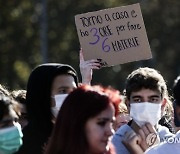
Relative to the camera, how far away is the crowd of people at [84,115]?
18.3ft

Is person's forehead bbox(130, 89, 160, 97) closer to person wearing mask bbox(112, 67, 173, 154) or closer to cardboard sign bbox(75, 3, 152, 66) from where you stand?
person wearing mask bbox(112, 67, 173, 154)

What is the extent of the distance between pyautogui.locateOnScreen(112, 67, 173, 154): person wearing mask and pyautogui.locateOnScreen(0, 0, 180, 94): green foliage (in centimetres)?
2516

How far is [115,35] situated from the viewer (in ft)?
26.1

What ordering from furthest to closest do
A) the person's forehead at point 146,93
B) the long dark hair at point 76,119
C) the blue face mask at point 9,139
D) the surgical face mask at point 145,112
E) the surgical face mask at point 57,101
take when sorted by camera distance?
the person's forehead at point 146,93 → the surgical face mask at point 145,112 → the surgical face mask at point 57,101 → the blue face mask at point 9,139 → the long dark hair at point 76,119

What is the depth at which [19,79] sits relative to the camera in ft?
111

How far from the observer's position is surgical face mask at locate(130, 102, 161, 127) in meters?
7.14

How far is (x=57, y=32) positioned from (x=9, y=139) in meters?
28.2

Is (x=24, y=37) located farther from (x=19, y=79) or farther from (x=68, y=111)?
(x=68, y=111)

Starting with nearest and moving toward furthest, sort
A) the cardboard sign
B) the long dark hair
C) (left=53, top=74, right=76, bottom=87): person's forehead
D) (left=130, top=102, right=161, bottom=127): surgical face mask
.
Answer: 1. the long dark hair
2. (left=53, top=74, right=76, bottom=87): person's forehead
3. (left=130, top=102, right=161, bottom=127): surgical face mask
4. the cardboard sign

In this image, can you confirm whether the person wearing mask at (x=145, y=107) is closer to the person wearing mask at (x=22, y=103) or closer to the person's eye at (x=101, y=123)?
the person wearing mask at (x=22, y=103)

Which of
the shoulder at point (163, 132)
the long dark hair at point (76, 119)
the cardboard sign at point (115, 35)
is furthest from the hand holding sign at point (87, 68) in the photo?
the long dark hair at point (76, 119)

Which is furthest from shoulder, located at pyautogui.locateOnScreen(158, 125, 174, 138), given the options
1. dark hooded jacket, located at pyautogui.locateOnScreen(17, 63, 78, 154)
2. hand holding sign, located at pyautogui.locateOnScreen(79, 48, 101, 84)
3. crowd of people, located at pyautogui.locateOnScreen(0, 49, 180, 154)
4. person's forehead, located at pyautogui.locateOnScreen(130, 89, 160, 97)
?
dark hooded jacket, located at pyautogui.locateOnScreen(17, 63, 78, 154)

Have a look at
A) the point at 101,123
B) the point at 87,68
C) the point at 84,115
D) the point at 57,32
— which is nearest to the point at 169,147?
the point at 101,123

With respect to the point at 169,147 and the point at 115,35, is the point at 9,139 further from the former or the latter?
the point at 115,35
